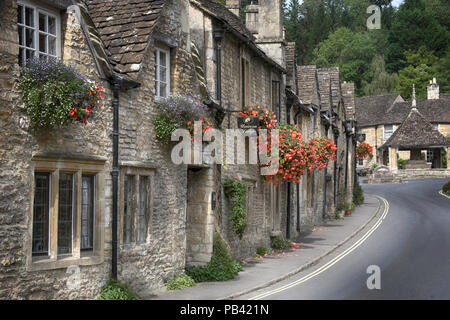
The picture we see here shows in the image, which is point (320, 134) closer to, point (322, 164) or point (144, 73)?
point (322, 164)

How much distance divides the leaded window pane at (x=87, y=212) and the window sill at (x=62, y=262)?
276 mm

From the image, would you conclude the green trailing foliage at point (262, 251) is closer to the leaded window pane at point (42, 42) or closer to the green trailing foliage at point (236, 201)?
Result: the green trailing foliage at point (236, 201)

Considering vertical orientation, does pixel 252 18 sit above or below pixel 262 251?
above

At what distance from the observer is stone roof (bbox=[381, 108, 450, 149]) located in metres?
65.4

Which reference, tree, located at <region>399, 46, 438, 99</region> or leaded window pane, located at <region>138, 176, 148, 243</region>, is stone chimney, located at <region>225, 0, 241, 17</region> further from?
tree, located at <region>399, 46, 438, 99</region>

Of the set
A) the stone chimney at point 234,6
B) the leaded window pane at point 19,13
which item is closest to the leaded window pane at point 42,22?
the leaded window pane at point 19,13

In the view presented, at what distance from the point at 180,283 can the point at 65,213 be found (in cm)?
432

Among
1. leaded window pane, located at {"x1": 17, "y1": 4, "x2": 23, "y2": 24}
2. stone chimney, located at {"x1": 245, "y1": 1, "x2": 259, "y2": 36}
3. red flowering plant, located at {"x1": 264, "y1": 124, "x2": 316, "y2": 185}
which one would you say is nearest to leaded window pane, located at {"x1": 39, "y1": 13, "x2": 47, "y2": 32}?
leaded window pane, located at {"x1": 17, "y1": 4, "x2": 23, "y2": 24}

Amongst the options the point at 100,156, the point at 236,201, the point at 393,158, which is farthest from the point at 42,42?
the point at 393,158

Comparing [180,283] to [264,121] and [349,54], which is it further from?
[349,54]

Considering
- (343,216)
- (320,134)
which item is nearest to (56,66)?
(320,134)

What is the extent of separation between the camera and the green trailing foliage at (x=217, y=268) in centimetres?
1558

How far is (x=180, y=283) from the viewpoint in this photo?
14336 mm
